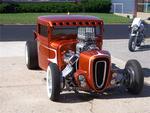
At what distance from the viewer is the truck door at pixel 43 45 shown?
35.6 ft

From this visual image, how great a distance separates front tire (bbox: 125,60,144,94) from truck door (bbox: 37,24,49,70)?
1934 millimetres

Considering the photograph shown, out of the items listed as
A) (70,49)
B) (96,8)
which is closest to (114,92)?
(70,49)

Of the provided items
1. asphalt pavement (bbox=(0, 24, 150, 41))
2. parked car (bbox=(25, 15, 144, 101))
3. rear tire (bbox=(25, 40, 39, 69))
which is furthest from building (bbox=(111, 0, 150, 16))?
parked car (bbox=(25, 15, 144, 101))

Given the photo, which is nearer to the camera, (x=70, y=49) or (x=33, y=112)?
(x=33, y=112)

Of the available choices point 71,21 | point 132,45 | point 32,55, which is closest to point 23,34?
point 132,45

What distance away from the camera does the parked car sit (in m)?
9.26

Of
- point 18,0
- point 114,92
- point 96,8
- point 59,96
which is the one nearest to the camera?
point 59,96

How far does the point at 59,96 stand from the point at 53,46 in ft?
4.90

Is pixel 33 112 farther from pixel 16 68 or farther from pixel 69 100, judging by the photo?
pixel 16 68

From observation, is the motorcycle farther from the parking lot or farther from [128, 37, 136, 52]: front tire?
the parking lot

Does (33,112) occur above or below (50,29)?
below

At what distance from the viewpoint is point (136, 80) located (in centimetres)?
971

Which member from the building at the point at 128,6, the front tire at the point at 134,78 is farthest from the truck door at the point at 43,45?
the building at the point at 128,6

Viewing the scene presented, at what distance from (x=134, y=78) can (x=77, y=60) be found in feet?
3.87
